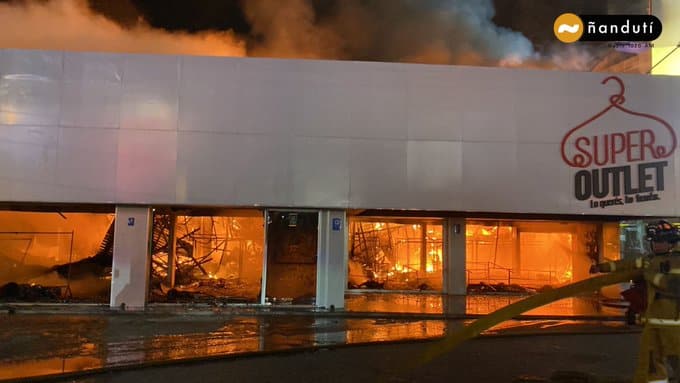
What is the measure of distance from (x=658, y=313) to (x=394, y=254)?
1314 centimetres

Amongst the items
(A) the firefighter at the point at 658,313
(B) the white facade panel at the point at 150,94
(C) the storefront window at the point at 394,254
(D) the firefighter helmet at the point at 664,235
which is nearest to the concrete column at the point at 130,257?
(B) the white facade panel at the point at 150,94

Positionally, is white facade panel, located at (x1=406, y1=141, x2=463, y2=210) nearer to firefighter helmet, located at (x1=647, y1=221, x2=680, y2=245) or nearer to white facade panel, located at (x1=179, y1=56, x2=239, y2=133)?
white facade panel, located at (x1=179, y1=56, x2=239, y2=133)

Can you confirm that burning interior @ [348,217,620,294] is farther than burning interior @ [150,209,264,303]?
Yes

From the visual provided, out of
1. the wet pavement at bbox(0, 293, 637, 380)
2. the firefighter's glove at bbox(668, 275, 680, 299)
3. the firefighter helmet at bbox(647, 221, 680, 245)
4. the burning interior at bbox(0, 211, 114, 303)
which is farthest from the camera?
the burning interior at bbox(0, 211, 114, 303)

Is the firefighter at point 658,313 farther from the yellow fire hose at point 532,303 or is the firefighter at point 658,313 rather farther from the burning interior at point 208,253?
the burning interior at point 208,253

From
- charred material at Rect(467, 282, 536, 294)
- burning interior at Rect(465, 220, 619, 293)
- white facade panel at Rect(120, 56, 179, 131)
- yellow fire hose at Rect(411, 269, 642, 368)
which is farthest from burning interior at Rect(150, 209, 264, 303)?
yellow fire hose at Rect(411, 269, 642, 368)

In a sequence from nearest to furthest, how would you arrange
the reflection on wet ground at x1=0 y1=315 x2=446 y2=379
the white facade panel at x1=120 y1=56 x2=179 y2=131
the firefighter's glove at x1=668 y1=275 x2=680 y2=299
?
1. the firefighter's glove at x1=668 y1=275 x2=680 y2=299
2. the reflection on wet ground at x1=0 y1=315 x2=446 y2=379
3. the white facade panel at x1=120 y1=56 x2=179 y2=131

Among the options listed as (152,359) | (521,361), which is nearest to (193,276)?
(152,359)

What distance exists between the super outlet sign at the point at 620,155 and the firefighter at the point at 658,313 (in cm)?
920

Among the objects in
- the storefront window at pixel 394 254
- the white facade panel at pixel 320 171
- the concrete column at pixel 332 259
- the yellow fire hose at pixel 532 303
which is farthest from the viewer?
the storefront window at pixel 394 254

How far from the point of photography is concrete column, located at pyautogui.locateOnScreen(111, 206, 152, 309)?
12.2m

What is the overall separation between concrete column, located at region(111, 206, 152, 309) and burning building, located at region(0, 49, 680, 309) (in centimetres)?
3

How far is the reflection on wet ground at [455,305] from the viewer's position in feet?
39.9

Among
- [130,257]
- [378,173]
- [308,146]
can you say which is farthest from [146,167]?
[378,173]
